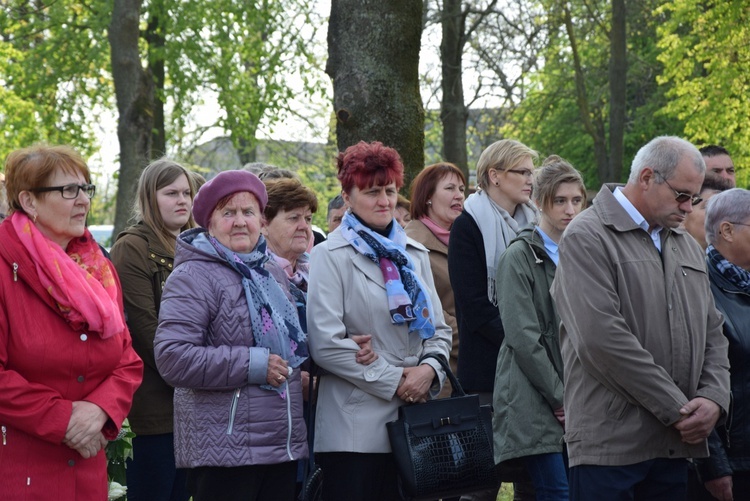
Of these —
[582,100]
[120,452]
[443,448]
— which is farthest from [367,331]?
[582,100]

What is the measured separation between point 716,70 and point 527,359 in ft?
59.8

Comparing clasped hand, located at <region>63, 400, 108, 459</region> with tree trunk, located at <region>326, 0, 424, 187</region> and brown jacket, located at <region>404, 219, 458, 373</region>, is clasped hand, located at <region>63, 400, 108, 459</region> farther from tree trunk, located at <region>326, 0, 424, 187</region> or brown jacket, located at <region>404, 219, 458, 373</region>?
tree trunk, located at <region>326, 0, 424, 187</region>

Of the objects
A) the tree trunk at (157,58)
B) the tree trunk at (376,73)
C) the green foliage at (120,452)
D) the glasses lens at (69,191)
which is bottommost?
the green foliage at (120,452)

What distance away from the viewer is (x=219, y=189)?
4.59 m

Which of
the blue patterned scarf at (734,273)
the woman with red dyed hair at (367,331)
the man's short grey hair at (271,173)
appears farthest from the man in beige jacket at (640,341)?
the man's short grey hair at (271,173)

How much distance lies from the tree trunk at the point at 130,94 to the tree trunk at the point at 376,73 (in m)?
6.37

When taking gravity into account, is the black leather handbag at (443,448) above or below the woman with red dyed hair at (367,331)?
below

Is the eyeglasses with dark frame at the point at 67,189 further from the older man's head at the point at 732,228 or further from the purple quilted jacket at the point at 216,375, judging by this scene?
the older man's head at the point at 732,228

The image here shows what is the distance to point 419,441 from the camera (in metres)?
4.53

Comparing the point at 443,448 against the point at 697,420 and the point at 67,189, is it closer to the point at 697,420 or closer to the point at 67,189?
the point at 697,420

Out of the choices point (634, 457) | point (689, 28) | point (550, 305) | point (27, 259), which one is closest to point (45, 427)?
point (27, 259)

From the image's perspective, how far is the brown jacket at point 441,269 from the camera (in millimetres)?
6438

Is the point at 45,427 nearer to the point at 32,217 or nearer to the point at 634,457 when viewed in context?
the point at 32,217

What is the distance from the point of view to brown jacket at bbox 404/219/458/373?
21.1ft
